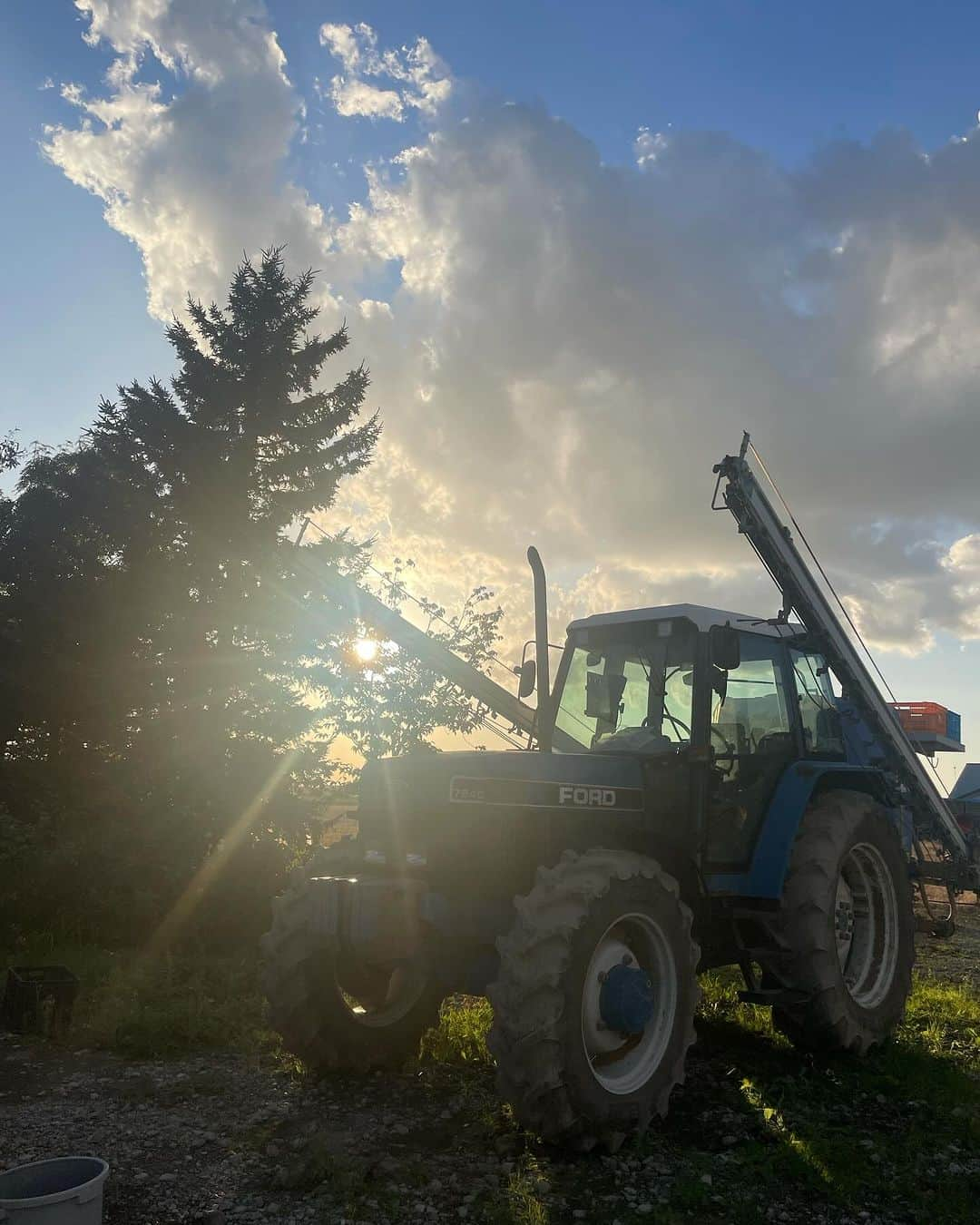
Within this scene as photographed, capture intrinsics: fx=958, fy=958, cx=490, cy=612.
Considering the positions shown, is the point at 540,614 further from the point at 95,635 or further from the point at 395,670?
the point at 395,670

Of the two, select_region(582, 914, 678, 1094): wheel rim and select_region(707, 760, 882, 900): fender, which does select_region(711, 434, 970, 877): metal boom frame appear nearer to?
select_region(707, 760, 882, 900): fender

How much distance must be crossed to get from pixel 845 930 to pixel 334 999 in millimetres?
3651

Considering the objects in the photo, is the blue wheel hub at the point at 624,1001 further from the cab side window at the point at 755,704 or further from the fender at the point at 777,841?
the cab side window at the point at 755,704

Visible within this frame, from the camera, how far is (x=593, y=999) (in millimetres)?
5051

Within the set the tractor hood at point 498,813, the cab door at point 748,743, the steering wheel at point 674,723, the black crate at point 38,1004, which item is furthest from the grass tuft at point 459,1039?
the black crate at point 38,1004

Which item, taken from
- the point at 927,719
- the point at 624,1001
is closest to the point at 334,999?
the point at 624,1001

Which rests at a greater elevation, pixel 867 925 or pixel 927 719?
pixel 927 719

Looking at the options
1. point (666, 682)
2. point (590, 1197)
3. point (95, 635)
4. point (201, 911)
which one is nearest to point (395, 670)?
point (95, 635)

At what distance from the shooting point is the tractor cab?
626 cm

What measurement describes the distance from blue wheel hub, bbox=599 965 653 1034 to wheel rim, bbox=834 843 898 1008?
7.69 feet

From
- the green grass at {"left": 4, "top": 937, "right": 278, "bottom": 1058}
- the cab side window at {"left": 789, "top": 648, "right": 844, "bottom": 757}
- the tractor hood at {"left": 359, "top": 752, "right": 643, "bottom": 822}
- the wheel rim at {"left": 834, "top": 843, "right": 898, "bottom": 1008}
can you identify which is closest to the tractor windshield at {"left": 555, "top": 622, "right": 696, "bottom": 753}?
the tractor hood at {"left": 359, "top": 752, "right": 643, "bottom": 822}

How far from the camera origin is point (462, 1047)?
6.52 metres

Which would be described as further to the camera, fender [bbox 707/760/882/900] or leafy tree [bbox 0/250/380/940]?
leafy tree [bbox 0/250/380/940]

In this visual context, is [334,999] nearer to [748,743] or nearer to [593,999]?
[593,999]
